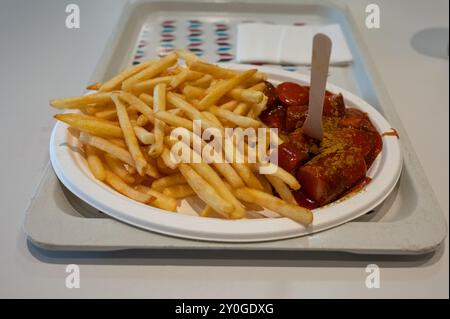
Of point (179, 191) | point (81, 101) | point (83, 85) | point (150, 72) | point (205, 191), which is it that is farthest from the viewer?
point (83, 85)

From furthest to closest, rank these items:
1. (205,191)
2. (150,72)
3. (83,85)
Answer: (83,85) → (150,72) → (205,191)

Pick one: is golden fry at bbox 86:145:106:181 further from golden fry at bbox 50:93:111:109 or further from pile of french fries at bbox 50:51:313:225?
golden fry at bbox 50:93:111:109

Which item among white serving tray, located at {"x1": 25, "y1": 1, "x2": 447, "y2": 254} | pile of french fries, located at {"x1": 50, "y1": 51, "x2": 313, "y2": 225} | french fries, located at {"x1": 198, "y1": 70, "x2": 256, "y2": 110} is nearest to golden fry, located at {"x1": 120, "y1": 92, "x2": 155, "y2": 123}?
pile of french fries, located at {"x1": 50, "y1": 51, "x2": 313, "y2": 225}

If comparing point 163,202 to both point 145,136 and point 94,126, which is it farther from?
point 94,126

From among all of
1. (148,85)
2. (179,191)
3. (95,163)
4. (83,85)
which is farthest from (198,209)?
(83,85)

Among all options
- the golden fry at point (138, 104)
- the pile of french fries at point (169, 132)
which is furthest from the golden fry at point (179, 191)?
the golden fry at point (138, 104)

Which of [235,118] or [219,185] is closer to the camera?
[219,185]

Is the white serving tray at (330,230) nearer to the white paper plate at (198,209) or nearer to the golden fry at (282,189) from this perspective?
the white paper plate at (198,209)
